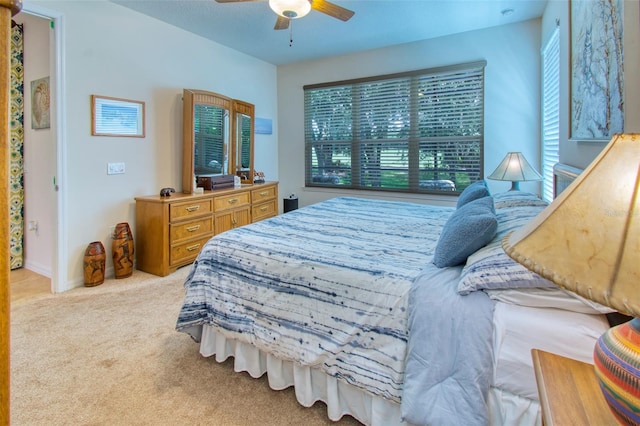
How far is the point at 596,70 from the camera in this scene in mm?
1699

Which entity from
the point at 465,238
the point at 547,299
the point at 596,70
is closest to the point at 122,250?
the point at 465,238

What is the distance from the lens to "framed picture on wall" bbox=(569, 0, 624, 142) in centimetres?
143

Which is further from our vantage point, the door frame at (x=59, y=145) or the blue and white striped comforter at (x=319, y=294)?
the door frame at (x=59, y=145)

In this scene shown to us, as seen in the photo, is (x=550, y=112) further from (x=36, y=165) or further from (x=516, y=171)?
(x=36, y=165)

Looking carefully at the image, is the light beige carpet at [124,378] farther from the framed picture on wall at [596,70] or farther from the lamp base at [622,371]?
the framed picture on wall at [596,70]

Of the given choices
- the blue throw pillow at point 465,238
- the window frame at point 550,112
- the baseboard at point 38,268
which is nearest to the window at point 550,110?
the window frame at point 550,112

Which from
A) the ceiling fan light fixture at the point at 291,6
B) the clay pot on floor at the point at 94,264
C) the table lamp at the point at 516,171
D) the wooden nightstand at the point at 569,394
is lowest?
the clay pot on floor at the point at 94,264

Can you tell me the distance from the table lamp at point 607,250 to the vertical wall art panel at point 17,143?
4.66 meters

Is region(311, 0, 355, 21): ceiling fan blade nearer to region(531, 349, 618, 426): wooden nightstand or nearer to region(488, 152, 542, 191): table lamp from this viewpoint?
region(488, 152, 542, 191): table lamp

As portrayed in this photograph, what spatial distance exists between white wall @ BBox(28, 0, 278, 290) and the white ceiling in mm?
227

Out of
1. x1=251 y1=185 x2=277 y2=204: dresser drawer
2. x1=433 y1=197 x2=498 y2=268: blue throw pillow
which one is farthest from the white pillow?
x1=251 y1=185 x2=277 y2=204: dresser drawer

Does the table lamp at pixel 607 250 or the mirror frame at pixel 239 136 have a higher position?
the mirror frame at pixel 239 136

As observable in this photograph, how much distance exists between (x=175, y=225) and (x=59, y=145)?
4.04ft

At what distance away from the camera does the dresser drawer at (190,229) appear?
355cm
